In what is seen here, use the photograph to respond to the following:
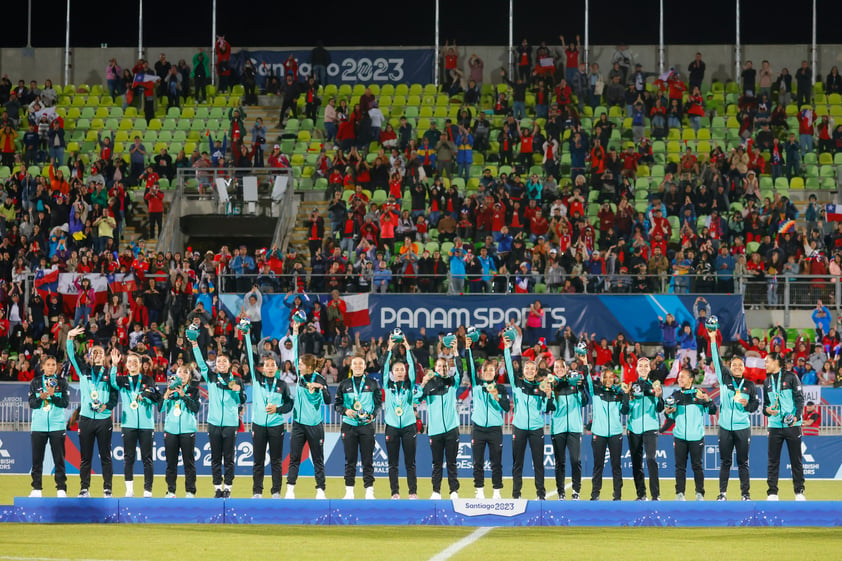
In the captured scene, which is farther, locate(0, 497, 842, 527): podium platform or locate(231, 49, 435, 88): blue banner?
locate(231, 49, 435, 88): blue banner

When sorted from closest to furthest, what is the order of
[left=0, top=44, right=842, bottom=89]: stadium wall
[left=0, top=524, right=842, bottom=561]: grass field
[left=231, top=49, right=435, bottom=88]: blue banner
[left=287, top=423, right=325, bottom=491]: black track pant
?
[left=0, top=524, right=842, bottom=561]: grass field < [left=287, top=423, right=325, bottom=491]: black track pant < [left=0, top=44, right=842, bottom=89]: stadium wall < [left=231, top=49, right=435, bottom=88]: blue banner

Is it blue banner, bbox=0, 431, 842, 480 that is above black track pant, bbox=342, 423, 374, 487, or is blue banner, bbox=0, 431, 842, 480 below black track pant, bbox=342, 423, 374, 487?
below

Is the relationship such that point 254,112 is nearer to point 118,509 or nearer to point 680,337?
point 680,337

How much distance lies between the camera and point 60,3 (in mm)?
40875

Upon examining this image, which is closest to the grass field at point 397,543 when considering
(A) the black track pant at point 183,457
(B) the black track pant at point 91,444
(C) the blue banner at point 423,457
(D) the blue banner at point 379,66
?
(A) the black track pant at point 183,457

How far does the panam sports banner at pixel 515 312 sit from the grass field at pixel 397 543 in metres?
12.5

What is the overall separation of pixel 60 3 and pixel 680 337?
935 inches

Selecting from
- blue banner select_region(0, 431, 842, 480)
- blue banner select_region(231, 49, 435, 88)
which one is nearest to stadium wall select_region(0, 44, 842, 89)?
blue banner select_region(231, 49, 435, 88)

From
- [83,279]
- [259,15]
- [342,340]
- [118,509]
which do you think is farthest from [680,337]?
[259,15]

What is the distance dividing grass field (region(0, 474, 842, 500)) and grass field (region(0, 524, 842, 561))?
379 centimetres

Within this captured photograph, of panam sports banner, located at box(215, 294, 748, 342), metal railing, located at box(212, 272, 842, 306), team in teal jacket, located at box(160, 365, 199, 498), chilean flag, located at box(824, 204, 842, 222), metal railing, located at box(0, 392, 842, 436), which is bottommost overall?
metal railing, located at box(0, 392, 842, 436)

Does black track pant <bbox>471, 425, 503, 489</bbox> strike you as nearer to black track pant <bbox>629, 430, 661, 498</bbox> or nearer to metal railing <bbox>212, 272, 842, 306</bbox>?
black track pant <bbox>629, 430, 661, 498</bbox>

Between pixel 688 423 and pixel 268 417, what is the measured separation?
574cm

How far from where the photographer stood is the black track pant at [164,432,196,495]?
17781 millimetres
